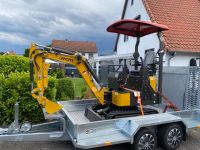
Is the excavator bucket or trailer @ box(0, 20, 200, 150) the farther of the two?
the excavator bucket

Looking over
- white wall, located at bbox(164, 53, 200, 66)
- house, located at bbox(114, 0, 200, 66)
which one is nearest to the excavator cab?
house, located at bbox(114, 0, 200, 66)

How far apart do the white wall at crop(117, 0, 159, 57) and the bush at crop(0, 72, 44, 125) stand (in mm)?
8208

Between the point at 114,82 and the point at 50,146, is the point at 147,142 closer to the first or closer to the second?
the point at 114,82

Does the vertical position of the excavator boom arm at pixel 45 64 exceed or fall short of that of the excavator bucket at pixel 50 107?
it exceeds it

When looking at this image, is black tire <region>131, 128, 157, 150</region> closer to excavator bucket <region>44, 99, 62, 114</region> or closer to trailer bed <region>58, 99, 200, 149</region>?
trailer bed <region>58, 99, 200, 149</region>

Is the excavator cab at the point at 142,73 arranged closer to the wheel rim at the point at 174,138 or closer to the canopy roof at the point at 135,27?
the canopy roof at the point at 135,27

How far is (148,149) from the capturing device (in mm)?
4988

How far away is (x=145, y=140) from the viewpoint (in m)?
4.93

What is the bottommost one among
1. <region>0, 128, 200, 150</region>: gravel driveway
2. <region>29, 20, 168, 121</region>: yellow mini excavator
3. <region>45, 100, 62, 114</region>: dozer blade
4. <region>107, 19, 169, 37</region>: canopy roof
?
<region>0, 128, 200, 150</region>: gravel driveway

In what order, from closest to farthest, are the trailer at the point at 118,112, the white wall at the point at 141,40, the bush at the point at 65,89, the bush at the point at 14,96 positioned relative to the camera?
the trailer at the point at 118,112 → the bush at the point at 14,96 → the bush at the point at 65,89 → the white wall at the point at 141,40

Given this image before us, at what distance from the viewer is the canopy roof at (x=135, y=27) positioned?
5.52 m

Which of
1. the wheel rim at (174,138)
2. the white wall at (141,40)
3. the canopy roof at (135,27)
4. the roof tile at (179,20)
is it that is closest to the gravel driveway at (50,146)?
the wheel rim at (174,138)

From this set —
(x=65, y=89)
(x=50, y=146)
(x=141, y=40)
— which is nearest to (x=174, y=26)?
(x=141, y=40)

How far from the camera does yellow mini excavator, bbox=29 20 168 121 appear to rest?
17.0 feet
